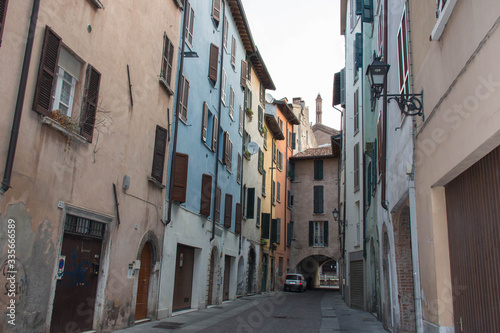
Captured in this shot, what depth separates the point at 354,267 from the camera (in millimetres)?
21422

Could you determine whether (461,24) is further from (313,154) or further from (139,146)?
(313,154)

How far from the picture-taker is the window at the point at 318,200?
121 ft

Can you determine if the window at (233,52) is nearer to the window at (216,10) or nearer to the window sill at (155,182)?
the window at (216,10)

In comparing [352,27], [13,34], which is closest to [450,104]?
[13,34]

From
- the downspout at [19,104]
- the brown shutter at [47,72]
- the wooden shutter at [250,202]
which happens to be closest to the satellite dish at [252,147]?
the wooden shutter at [250,202]

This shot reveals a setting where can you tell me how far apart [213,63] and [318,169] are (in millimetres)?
21829

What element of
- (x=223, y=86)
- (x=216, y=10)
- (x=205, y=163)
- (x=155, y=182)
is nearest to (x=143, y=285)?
(x=155, y=182)

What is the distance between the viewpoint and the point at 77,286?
894 cm

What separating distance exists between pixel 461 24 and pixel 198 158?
39.4ft

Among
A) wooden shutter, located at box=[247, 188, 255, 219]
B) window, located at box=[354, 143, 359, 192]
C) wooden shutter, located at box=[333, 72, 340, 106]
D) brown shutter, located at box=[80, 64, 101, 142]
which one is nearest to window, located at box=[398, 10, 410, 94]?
brown shutter, located at box=[80, 64, 101, 142]

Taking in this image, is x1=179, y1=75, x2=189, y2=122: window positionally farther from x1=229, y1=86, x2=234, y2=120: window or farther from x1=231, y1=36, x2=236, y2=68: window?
x1=231, y1=36, x2=236, y2=68: window

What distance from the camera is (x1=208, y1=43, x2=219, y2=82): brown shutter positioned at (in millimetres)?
17750

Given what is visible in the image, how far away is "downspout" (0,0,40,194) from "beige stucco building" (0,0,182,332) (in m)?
0.02

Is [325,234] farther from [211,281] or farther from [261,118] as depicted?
[211,281]
